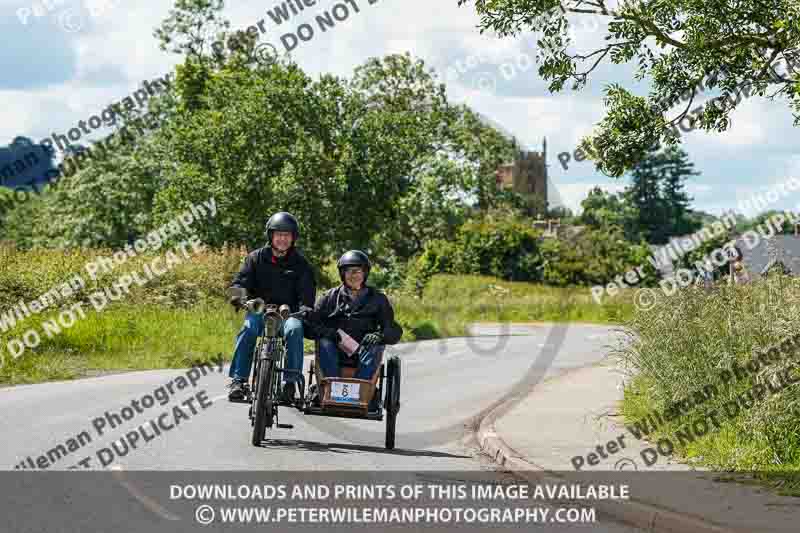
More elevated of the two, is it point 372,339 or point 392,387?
point 372,339

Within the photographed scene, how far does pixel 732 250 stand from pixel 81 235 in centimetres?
5820

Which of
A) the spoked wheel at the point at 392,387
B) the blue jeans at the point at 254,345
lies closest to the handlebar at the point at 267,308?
the blue jeans at the point at 254,345

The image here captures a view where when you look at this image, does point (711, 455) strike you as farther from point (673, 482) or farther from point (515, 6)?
point (515, 6)

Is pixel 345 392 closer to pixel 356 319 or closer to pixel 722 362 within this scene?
pixel 356 319

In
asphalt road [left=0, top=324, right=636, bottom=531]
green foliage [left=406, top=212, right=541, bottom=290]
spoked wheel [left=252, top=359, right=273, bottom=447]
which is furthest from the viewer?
green foliage [left=406, top=212, right=541, bottom=290]

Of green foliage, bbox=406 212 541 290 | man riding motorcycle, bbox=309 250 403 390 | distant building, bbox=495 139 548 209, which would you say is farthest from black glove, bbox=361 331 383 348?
distant building, bbox=495 139 548 209

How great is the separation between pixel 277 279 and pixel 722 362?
14.0ft

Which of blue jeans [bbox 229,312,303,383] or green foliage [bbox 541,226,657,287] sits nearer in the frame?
blue jeans [bbox 229,312,303,383]

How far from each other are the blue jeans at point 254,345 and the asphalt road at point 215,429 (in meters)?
0.69

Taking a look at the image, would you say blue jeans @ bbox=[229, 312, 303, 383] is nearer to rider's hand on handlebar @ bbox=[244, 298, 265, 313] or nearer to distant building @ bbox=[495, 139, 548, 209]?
rider's hand on handlebar @ bbox=[244, 298, 265, 313]

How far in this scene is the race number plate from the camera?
440 inches

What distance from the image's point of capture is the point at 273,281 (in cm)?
1177

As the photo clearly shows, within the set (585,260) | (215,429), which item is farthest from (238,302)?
(585,260)

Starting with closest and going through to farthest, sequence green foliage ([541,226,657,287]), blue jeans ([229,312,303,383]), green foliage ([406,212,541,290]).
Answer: blue jeans ([229,312,303,383]) → green foliage ([406,212,541,290]) → green foliage ([541,226,657,287])
